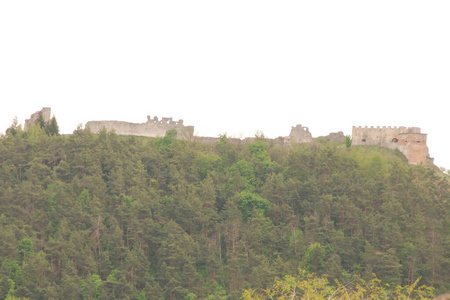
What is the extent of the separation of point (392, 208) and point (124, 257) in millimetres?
18735

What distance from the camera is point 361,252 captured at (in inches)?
1805

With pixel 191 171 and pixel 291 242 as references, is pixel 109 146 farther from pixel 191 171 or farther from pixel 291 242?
pixel 291 242

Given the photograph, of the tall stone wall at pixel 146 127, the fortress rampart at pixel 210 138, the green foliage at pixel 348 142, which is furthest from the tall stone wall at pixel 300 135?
the tall stone wall at pixel 146 127

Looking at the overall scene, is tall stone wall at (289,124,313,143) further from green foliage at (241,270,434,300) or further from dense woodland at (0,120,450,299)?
green foliage at (241,270,434,300)

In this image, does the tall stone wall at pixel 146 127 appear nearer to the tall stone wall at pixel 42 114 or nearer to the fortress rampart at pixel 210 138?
the fortress rampart at pixel 210 138

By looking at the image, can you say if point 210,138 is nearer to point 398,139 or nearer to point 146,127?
point 146,127

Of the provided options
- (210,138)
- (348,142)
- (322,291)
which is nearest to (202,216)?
(210,138)

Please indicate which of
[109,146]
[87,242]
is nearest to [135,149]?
[109,146]

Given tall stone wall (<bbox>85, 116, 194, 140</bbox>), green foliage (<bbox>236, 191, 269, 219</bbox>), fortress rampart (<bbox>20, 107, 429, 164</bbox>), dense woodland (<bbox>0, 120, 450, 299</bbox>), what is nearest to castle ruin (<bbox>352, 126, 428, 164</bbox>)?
fortress rampart (<bbox>20, 107, 429, 164</bbox>)

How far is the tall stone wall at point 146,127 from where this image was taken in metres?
60.6

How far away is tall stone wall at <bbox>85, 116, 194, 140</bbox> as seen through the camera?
60.6 meters

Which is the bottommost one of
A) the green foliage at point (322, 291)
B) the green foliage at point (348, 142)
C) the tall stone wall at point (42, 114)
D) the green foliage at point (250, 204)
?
the green foliage at point (322, 291)

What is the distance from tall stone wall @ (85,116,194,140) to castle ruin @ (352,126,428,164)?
14.8 metres

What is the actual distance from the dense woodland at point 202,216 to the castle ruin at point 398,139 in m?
0.82
